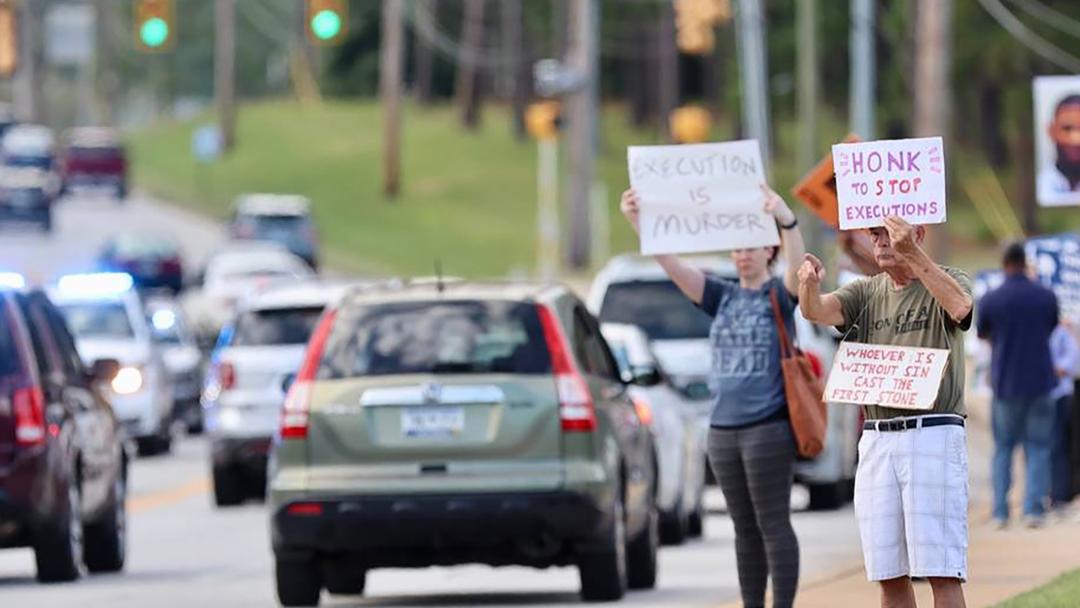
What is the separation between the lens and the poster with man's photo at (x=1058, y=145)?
2258 cm

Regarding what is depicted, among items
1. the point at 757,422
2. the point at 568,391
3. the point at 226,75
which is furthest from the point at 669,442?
the point at 226,75

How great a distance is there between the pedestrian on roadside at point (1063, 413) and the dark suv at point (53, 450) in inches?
266

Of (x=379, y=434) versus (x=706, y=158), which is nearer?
(x=706, y=158)

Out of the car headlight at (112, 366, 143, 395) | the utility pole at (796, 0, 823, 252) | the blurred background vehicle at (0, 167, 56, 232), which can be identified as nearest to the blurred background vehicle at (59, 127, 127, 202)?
the blurred background vehicle at (0, 167, 56, 232)

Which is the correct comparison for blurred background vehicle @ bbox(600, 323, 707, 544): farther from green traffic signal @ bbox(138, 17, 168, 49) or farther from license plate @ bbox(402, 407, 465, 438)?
green traffic signal @ bbox(138, 17, 168, 49)

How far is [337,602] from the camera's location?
15.4 m

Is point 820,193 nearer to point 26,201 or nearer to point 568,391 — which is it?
point 568,391

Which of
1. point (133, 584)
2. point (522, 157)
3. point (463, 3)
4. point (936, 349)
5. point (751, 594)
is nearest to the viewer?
point (936, 349)

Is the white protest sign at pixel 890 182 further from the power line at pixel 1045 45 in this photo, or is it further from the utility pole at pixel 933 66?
the power line at pixel 1045 45

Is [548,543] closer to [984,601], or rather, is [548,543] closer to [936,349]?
[984,601]

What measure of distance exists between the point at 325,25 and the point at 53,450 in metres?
20.8

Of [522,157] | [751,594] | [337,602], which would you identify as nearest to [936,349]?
[751,594]

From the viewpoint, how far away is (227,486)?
2336 cm

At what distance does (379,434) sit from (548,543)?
96cm
